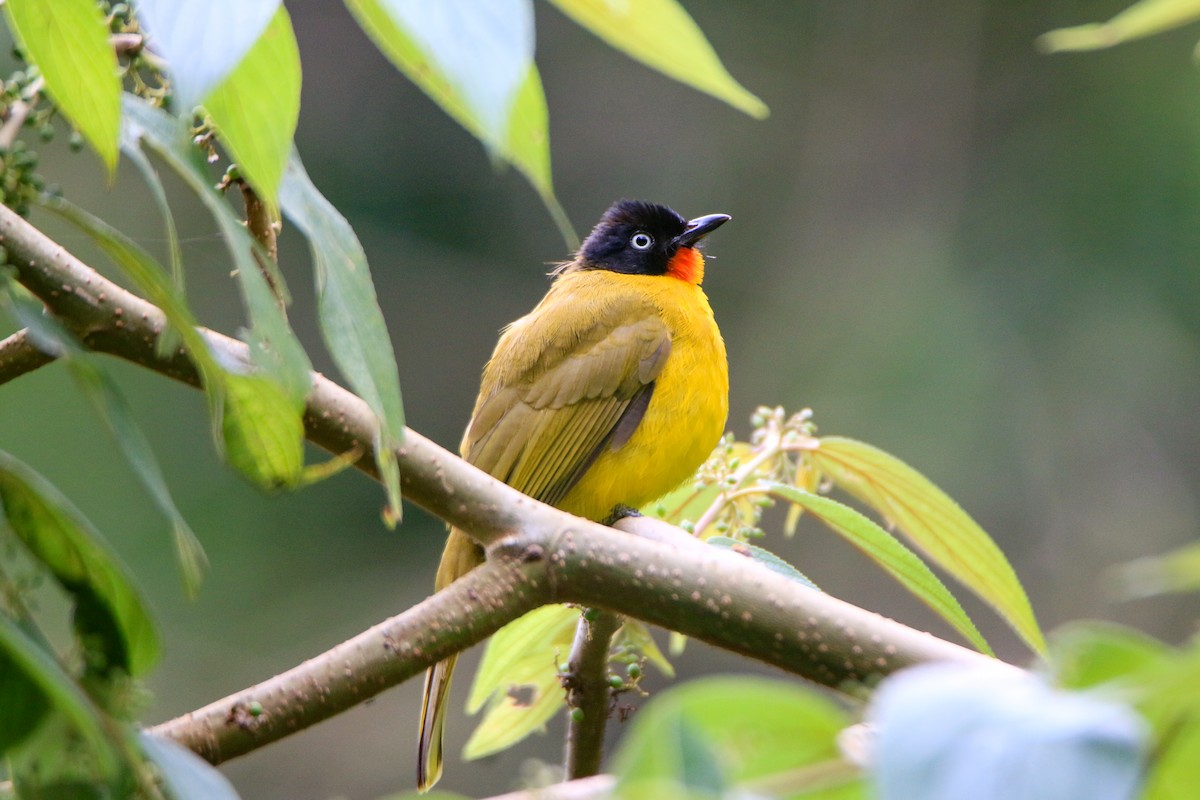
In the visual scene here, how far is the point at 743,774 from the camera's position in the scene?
61 centimetres

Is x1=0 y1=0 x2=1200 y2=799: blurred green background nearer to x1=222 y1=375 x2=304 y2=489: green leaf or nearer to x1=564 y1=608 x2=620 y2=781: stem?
x1=564 y1=608 x2=620 y2=781: stem

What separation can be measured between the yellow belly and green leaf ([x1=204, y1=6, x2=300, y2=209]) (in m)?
2.36

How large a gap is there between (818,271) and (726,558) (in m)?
7.75

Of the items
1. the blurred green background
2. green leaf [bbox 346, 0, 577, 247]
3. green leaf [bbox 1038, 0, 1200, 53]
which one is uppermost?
green leaf [bbox 1038, 0, 1200, 53]

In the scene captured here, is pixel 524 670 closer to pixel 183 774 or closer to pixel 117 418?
pixel 117 418

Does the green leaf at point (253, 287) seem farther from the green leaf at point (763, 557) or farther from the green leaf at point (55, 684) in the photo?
the green leaf at point (763, 557)

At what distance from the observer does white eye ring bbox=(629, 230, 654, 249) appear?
3963 mm

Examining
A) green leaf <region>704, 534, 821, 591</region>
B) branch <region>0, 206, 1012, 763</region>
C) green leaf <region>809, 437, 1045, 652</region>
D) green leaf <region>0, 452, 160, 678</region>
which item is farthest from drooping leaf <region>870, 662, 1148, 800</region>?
green leaf <region>704, 534, 821, 591</region>

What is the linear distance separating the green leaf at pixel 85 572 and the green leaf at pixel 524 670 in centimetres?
90

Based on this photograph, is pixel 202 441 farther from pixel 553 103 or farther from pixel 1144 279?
pixel 1144 279

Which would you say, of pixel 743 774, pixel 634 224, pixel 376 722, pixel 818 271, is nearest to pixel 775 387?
pixel 818 271

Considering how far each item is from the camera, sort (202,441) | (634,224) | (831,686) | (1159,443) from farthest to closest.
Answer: (202,441), (1159,443), (634,224), (831,686)

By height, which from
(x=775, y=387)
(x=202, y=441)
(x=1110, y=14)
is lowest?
(x=202, y=441)

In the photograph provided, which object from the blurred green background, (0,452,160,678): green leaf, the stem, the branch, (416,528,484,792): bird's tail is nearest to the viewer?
(0,452,160,678): green leaf
